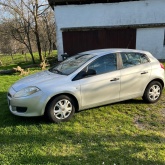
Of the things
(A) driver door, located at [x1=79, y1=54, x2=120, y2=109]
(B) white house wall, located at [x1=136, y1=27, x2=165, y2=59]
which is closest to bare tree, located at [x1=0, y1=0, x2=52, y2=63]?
(B) white house wall, located at [x1=136, y1=27, x2=165, y2=59]

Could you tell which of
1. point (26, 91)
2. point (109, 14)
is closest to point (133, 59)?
point (26, 91)

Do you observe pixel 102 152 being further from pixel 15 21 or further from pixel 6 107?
pixel 15 21

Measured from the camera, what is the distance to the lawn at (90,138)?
11.7ft

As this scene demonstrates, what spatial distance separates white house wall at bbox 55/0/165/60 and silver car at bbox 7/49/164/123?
9841 mm

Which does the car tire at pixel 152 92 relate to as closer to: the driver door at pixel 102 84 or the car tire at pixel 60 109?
the driver door at pixel 102 84

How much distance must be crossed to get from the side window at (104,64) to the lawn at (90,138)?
3.51 ft

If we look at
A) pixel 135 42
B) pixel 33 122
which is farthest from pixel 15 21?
pixel 33 122

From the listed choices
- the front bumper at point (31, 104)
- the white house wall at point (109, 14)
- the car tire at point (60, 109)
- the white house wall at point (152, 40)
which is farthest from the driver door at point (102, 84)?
the white house wall at point (152, 40)

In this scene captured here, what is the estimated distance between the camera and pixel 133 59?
5.76 meters

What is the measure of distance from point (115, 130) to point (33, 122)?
1861 mm

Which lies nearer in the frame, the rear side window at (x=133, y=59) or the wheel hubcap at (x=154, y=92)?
the rear side window at (x=133, y=59)

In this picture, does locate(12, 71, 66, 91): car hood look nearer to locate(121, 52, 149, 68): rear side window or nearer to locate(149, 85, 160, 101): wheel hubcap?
locate(121, 52, 149, 68): rear side window

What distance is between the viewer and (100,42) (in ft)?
50.9

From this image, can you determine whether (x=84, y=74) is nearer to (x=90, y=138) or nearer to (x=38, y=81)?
(x=38, y=81)
